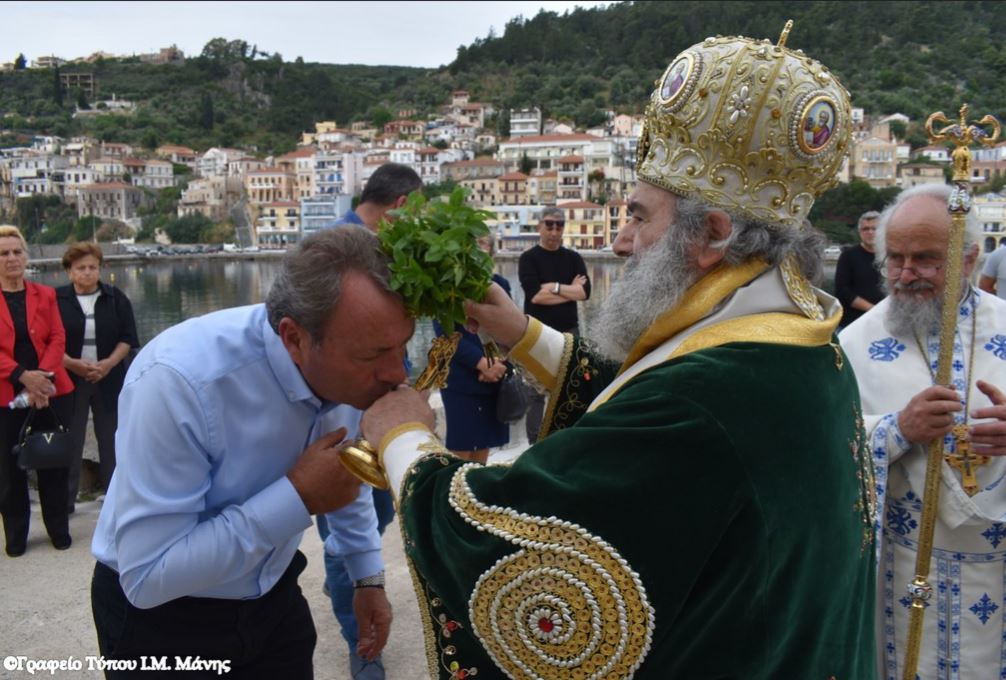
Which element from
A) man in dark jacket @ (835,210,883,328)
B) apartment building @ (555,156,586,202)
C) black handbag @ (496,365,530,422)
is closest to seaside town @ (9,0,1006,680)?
black handbag @ (496,365,530,422)

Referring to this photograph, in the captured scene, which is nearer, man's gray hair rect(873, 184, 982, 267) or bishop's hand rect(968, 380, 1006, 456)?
bishop's hand rect(968, 380, 1006, 456)

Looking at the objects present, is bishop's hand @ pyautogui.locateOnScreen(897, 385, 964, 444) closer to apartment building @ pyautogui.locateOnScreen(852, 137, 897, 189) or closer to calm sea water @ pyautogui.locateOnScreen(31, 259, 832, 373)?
calm sea water @ pyautogui.locateOnScreen(31, 259, 832, 373)

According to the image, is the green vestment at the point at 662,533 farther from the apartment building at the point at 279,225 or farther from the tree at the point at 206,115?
the tree at the point at 206,115

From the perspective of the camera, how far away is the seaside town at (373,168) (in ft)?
309

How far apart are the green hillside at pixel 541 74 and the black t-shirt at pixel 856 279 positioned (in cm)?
10803

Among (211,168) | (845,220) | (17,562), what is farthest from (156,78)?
(17,562)

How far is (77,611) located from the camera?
4301 millimetres

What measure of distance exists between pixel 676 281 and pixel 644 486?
1.91 ft

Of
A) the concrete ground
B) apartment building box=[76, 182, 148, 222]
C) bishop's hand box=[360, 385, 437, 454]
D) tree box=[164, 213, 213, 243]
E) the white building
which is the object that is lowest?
tree box=[164, 213, 213, 243]

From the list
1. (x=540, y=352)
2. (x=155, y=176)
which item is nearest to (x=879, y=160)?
(x=155, y=176)

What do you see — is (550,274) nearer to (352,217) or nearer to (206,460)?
(352,217)

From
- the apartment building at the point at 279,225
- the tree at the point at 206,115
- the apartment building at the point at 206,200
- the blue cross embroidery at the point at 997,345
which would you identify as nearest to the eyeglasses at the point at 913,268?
the blue cross embroidery at the point at 997,345

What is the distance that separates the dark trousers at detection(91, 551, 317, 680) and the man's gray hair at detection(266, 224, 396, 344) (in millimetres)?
726

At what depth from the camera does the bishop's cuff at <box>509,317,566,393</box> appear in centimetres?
261
